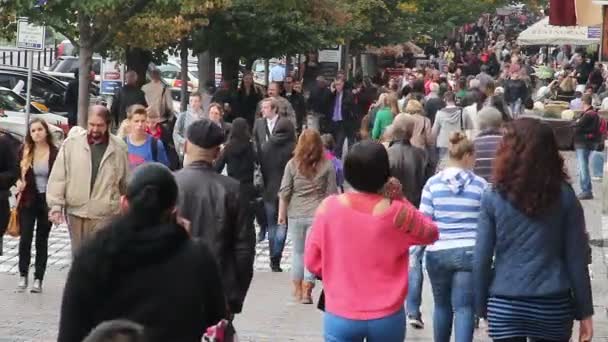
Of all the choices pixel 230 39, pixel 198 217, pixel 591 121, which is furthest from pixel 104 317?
pixel 230 39

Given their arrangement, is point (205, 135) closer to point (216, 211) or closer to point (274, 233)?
point (216, 211)

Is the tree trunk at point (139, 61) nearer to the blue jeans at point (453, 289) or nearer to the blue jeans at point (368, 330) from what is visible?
the blue jeans at point (453, 289)

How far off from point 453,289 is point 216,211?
91.8 inches

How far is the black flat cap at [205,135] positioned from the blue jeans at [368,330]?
3.98 ft

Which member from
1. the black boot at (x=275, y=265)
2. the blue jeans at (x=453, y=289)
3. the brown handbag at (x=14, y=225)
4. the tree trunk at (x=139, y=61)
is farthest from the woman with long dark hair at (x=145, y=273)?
the tree trunk at (x=139, y=61)

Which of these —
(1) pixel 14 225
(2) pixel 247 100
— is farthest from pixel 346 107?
(1) pixel 14 225

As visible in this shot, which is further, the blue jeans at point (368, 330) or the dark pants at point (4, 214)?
the dark pants at point (4, 214)

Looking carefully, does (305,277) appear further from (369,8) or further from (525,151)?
(369,8)

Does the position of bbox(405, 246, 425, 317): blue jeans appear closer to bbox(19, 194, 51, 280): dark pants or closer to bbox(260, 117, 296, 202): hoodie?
bbox(19, 194, 51, 280): dark pants

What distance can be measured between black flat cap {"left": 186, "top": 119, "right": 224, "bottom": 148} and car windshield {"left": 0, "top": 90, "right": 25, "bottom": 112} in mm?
19032

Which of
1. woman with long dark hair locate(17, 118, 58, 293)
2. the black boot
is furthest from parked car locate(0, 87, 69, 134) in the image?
woman with long dark hair locate(17, 118, 58, 293)

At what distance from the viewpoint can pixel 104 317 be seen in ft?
18.1

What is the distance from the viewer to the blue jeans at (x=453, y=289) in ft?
30.7

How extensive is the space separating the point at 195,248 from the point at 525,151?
2020mm
